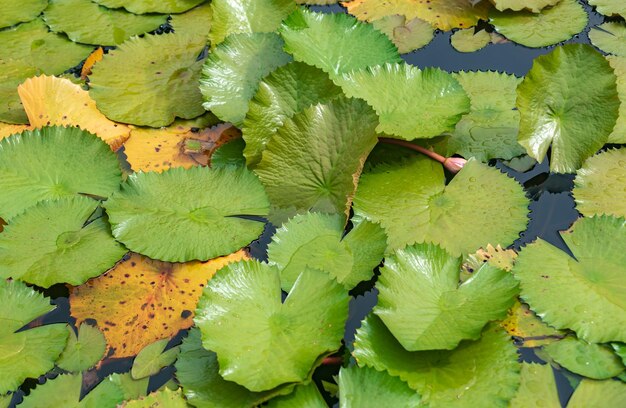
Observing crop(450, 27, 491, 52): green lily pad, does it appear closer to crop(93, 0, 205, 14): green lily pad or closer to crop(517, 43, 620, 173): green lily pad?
crop(517, 43, 620, 173): green lily pad

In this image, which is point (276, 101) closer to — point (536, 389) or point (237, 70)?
point (237, 70)

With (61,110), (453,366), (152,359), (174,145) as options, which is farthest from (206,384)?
(61,110)

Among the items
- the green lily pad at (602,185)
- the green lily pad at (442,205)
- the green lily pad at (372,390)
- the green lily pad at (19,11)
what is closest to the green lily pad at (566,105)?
the green lily pad at (602,185)

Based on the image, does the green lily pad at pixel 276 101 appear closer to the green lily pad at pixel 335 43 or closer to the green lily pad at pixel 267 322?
the green lily pad at pixel 335 43

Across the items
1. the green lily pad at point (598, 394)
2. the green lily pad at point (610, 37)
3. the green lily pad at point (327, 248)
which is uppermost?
the green lily pad at point (610, 37)

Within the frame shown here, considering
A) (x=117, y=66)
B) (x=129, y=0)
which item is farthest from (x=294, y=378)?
(x=129, y=0)
